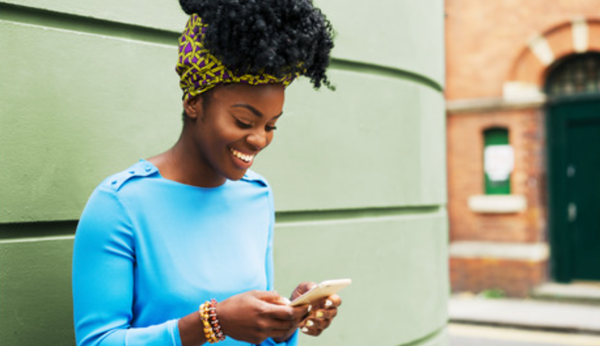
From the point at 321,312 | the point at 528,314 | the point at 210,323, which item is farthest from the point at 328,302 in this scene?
the point at 528,314

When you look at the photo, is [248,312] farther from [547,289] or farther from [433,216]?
[547,289]

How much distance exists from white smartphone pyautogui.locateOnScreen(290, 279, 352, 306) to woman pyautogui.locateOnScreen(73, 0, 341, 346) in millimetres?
22

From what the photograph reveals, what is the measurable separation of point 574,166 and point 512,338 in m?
3.54

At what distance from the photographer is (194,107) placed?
5.33 ft

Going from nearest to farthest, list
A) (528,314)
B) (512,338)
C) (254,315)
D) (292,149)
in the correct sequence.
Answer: (254,315)
(292,149)
(512,338)
(528,314)

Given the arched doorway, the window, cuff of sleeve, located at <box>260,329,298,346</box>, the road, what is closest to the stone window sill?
the arched doorway

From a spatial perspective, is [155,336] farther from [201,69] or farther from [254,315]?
[201,69]

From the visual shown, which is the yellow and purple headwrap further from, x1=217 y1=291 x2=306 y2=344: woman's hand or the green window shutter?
the green window shutter

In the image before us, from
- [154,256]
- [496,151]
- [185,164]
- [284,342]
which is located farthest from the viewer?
[496,151]

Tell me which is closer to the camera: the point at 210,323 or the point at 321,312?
the point at 210,323

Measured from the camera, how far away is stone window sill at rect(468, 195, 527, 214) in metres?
10.9

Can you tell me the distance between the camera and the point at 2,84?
1.86 metres

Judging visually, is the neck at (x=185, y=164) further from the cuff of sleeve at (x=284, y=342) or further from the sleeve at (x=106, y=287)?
the cuff of sleeve at (x=284, y=342)

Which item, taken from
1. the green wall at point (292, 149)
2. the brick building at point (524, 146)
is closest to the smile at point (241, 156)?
the green wall at point (292, 149)
